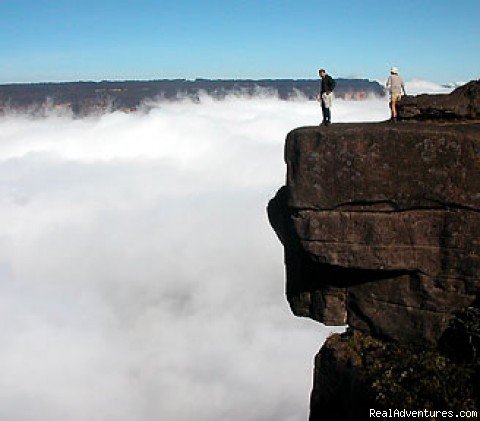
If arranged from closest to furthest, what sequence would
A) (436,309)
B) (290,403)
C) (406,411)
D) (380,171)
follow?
1. (406,411)
2. (380,171)
3. (436,309)
4. (290,403)

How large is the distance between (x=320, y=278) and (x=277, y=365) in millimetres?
163389

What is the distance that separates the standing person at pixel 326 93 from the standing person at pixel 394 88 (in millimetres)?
2149

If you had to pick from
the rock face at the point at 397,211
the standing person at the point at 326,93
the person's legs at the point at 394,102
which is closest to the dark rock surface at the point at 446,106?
the person's legs at the point at 394,102

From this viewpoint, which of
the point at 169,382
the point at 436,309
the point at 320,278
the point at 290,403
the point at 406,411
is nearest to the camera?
the point at 406,411

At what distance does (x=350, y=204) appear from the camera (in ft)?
56.0

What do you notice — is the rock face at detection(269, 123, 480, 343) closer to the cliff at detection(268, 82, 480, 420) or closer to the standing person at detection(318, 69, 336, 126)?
the cliff at detection(268, 82, 480, 420)

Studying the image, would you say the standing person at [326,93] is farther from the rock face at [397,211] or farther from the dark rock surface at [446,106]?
the rock face at [397,211]

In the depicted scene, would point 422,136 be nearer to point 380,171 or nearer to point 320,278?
point 380,171

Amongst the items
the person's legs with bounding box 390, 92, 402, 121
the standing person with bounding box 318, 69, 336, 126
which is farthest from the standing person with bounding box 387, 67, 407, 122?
the standing person with bounding box 318, 69, 336, 126

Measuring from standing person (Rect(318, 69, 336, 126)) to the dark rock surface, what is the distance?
8.73 feet

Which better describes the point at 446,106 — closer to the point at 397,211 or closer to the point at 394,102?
the point at 394,102

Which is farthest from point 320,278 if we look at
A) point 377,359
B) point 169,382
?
point 169,382

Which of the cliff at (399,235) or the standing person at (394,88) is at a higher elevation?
the standing person at (394,88)

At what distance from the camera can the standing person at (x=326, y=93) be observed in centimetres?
2081
